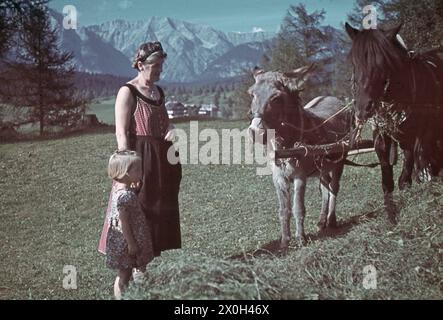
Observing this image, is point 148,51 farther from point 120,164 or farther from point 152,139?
point 120,164

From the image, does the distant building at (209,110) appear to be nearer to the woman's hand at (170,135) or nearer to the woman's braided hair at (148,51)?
the woman's hand at (170,135)

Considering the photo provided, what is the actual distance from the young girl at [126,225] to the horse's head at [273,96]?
4.44 feet

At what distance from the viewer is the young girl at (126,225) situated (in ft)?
11.3

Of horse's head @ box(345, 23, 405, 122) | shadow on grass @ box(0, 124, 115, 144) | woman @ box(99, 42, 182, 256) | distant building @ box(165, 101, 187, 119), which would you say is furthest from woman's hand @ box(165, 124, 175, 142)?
shadow on grass @ box(0, 124, 115, 144)

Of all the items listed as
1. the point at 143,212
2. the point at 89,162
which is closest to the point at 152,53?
the point at 143,212

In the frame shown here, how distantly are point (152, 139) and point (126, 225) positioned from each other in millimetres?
759

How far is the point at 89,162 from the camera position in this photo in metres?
6.29

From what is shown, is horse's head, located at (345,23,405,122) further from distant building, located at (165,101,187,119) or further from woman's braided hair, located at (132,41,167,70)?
distant building, located at (165,101,187,119)

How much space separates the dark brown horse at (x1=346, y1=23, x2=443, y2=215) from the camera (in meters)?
4.13

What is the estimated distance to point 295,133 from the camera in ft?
15.9

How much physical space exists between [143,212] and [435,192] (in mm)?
2394

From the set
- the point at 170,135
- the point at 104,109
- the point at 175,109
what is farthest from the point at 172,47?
the point at 170,135

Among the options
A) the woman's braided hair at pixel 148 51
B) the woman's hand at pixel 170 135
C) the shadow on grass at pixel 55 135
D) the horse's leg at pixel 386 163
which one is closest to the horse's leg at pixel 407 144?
the horse's leg at pixel 386 163

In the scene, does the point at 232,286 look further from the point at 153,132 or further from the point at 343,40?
the point at 343,40
